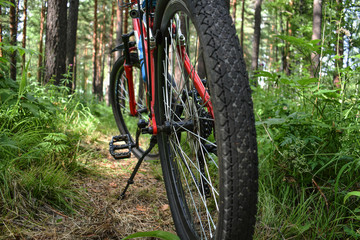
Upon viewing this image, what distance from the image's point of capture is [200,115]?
1.35 m

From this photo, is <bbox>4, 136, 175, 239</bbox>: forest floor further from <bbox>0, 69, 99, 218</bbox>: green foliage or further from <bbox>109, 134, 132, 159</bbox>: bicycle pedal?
<bbox>109, 134, 132, 159</bbox>: bicycle pedal

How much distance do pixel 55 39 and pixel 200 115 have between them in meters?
4.18

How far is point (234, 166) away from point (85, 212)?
122cm

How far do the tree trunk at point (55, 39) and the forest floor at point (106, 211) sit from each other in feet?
8.35

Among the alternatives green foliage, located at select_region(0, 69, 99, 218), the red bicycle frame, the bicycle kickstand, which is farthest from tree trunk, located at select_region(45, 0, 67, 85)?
the bicycle kickstand

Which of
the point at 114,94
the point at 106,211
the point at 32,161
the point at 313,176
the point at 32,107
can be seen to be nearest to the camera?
the point at 313,176

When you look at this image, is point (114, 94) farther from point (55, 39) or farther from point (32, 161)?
point (55, 39)

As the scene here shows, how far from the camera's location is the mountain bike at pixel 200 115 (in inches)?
32.3

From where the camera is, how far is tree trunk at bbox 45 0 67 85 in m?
4.48

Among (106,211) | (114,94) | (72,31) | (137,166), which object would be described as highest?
(72,31)

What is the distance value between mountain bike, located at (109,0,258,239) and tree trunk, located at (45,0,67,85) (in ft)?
8.61

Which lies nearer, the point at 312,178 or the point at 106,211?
the point at 312,178

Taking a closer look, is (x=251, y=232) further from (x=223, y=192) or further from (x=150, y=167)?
(x=150, y=167)

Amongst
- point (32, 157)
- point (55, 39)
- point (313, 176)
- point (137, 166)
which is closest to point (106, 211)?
point (137, 166)
